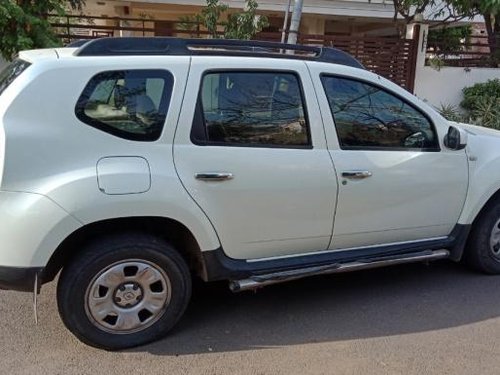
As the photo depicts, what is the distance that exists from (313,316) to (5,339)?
2.01 metres

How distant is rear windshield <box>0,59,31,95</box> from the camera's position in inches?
116

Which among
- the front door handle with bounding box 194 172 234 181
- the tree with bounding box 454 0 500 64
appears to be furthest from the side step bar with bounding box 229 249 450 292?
the tree with bounding box 454 0 500 64

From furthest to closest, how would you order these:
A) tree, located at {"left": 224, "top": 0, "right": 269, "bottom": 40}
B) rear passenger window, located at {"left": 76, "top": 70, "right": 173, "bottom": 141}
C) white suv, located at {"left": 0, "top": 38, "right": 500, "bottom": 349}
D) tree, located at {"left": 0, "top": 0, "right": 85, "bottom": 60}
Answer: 1. tree, located at {"left": 224, "top": 0, "right": 269, "bottom": 40}
2. tree, located at {"left": 0, "top": 0, "right": 85, "bottom": 60}
3. rear passenger window, located at {"left": 76, "top": 70, "right": 173, "bottom": 141}
4. white suv, located at {"left": 0, "top": 38, "right": 500, "bottom": 349}

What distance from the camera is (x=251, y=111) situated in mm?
3326

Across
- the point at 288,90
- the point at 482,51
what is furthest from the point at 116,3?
the point at 288,90

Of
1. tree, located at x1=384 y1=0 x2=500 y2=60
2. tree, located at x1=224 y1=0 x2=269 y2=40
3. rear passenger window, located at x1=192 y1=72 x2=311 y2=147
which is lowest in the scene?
rear passenger window, located at x1=192 y1=72 x2=311 y2=147

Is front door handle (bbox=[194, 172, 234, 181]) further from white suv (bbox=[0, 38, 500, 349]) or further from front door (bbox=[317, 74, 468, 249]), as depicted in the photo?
front door (bbox=[317, 74, 468, 249])

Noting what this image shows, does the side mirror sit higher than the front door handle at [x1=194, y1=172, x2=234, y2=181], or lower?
higher

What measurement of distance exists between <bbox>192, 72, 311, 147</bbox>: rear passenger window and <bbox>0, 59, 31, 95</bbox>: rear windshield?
40.5 inches

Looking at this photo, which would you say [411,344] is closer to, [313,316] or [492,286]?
[313,316]

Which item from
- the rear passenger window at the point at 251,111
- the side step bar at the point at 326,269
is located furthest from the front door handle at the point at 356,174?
the side step bar at the point at 326,269

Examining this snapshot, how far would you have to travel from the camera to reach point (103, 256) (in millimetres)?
2955

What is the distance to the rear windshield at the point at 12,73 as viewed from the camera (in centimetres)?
295

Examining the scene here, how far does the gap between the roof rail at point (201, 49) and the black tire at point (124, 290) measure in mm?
1107
